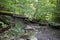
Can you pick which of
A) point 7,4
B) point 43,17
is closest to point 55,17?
point 43,17

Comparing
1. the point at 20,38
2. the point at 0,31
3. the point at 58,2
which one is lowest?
the point at 20,38

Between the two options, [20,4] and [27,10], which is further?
[27,10]

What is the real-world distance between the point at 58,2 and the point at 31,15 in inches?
79.8

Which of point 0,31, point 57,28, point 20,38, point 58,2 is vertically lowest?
point 57,28

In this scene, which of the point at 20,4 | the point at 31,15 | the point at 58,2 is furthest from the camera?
the point at 31,15

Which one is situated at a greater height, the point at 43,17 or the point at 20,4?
the point at 20,4

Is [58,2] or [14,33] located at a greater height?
[58,2]

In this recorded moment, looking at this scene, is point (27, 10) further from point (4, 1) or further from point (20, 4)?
point (4, 1)

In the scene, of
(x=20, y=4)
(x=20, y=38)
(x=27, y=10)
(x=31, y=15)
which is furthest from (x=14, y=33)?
(x=31, y=15)

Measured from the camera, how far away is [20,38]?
534 centimetres

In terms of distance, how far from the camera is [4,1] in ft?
19.6

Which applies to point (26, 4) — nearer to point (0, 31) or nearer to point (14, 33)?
point (14, 33)

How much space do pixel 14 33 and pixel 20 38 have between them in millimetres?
337

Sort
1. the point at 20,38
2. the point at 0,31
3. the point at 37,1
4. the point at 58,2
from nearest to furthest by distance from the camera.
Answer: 1. the point at 0,31
2. the point at 20,38
3. the point at 58,2
4. the point at 37,1
